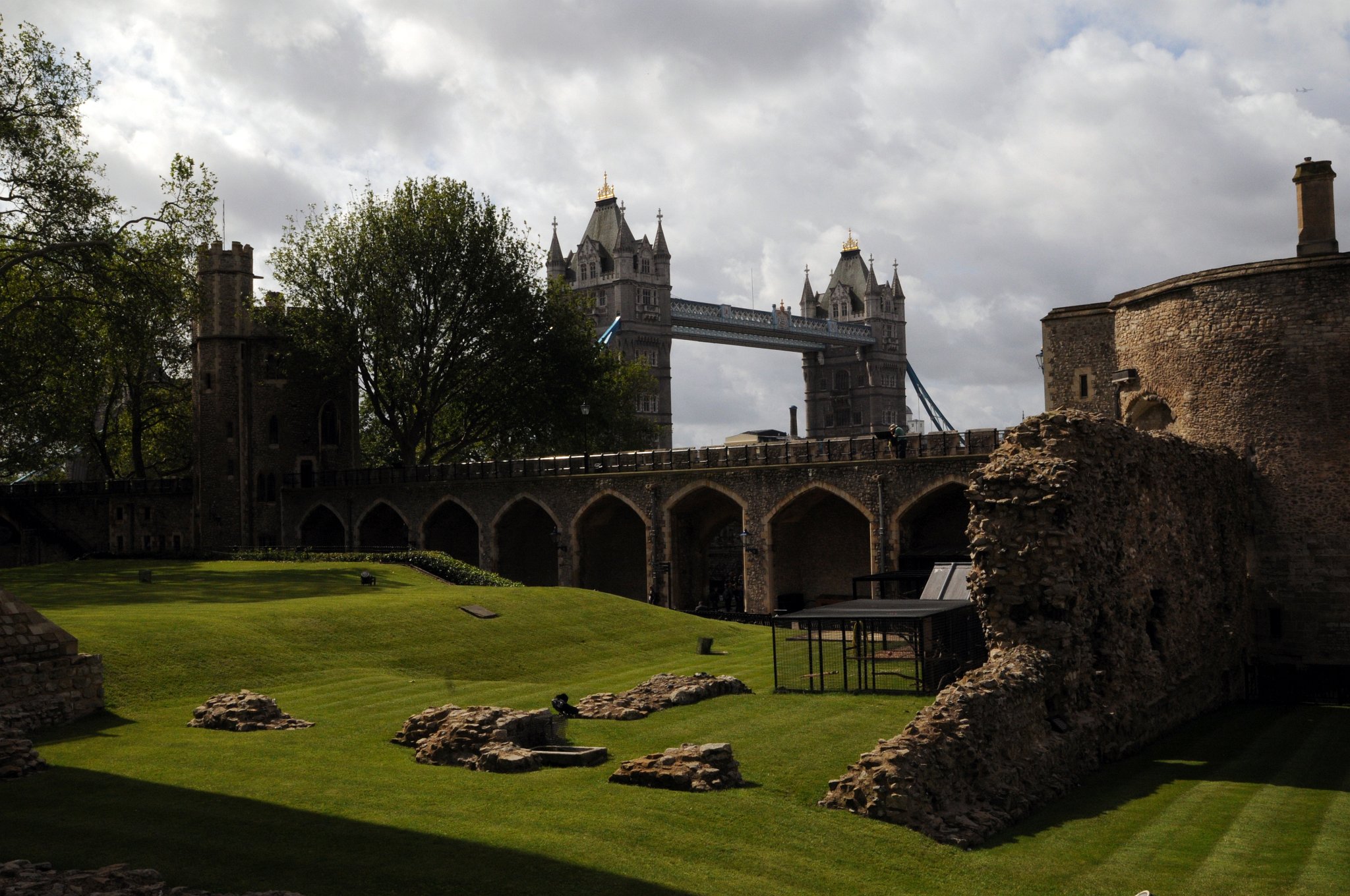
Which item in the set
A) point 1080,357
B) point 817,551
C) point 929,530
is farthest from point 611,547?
point 1080,357

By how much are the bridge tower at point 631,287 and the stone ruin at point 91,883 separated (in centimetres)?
11138

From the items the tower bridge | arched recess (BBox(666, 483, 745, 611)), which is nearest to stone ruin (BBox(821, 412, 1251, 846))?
arched recess (BBox(666, 483, 745, 611))

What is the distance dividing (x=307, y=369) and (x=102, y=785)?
4539 centimetres

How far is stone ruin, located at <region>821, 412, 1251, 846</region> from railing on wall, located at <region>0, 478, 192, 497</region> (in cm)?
4927

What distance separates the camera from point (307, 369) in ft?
186

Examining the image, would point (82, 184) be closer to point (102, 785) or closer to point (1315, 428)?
point (102, 785)

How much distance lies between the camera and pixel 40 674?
16.8 metres

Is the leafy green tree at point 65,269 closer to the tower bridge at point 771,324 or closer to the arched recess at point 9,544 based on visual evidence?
the arched recess at point 9,544

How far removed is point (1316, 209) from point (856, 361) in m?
135

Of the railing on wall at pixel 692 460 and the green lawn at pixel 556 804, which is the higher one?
the railing on wall at pixel 692 460

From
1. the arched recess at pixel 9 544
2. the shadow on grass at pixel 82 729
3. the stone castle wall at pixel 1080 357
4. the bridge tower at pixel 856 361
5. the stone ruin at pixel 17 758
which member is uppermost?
the bridge tower at pixel 856 361

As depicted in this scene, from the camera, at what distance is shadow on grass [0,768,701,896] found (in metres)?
10.1

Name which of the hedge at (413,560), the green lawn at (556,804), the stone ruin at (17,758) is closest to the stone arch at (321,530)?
the hedge at (413,560)

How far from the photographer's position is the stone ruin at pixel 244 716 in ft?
54.9
